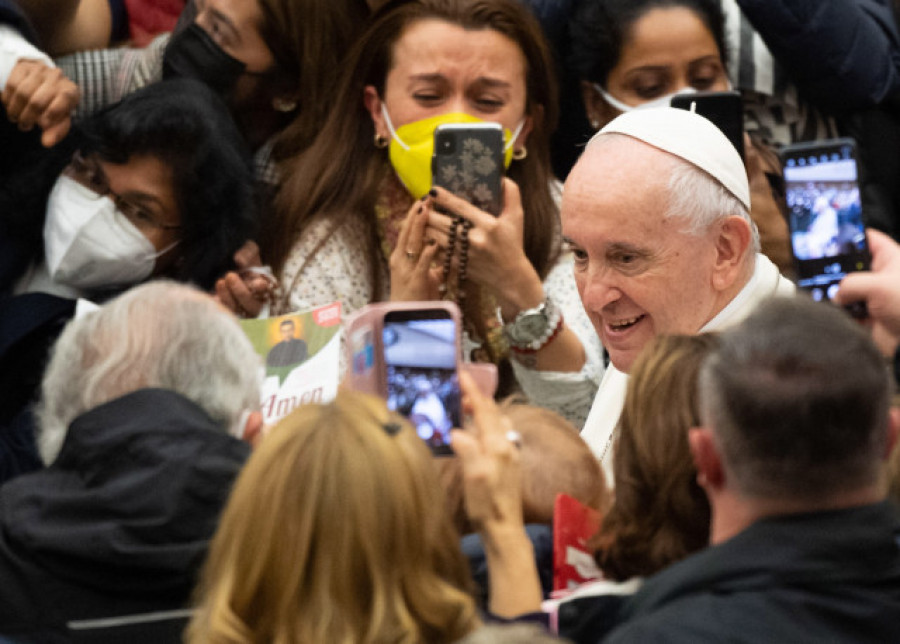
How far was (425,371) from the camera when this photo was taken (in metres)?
2.79

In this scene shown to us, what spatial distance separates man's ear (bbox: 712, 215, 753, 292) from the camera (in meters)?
3.30

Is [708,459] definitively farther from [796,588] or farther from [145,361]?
[145,361]

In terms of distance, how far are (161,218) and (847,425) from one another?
9.03 feet

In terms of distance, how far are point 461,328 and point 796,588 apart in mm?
2155

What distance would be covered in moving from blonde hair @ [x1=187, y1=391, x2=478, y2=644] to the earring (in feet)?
8.85

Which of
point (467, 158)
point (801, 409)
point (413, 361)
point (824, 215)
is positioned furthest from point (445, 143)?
point (801, 409)

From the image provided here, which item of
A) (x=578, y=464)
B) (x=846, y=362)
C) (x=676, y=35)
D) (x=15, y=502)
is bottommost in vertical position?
(x=578, y=464)

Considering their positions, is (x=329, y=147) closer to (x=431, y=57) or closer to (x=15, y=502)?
(x=431, y=57)

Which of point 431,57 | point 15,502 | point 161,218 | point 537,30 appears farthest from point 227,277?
point 15,502

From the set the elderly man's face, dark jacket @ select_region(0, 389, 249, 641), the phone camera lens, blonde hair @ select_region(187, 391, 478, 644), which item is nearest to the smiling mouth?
the elderly man's face

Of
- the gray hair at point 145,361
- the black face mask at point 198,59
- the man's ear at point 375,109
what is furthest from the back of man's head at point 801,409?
the black face mask at point 198,59

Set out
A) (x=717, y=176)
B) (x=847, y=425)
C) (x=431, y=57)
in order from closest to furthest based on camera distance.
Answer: (x=847, y=425)
(x=717, y=176)
(x=431, y=57)

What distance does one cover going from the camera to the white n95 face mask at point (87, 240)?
404 centimetres

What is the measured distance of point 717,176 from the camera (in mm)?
3273
